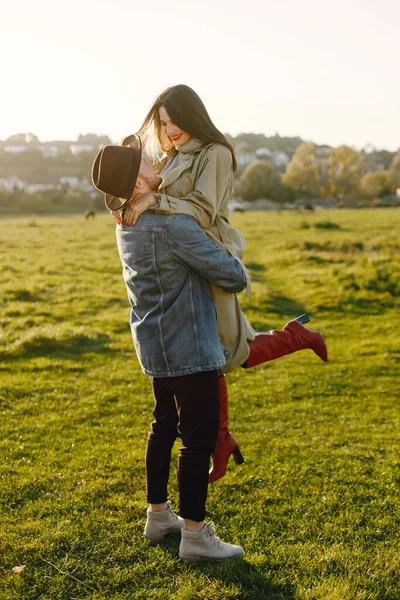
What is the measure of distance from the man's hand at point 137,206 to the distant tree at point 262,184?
86.8 meters

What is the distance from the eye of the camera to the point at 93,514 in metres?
4.09

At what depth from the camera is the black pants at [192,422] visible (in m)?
3.25

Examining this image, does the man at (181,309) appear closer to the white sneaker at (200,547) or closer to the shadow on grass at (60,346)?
A: the white sneaker at (200,547)

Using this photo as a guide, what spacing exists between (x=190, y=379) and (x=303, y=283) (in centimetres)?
1243

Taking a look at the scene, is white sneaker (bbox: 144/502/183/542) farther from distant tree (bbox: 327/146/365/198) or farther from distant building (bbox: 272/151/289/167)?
distant building (bbox: 272/151/289/167)

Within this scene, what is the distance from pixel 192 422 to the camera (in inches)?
129

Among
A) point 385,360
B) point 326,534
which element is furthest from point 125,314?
point 326,534

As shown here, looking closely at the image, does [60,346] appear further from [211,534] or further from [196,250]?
[196,250]

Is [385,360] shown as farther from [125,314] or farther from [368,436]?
[125,314]

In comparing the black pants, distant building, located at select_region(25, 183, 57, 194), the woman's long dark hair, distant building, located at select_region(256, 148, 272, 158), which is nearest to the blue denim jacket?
the black pants

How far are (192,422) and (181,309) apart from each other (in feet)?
2.04

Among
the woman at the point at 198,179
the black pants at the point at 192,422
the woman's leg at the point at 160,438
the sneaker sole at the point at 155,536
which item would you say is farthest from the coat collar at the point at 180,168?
the sneaker sole at the point at 155,536

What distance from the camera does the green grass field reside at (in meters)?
3.37

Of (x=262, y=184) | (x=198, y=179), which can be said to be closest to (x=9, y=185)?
(x=262, y=184)
